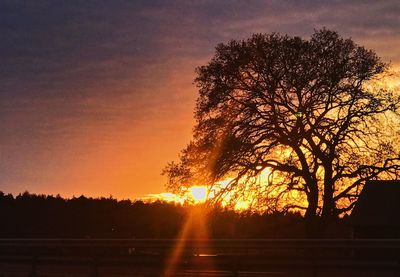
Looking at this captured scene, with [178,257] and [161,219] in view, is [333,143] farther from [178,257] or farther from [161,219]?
[161,219]

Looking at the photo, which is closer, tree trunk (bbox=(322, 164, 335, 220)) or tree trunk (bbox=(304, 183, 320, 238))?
tree trunk (bbox=(304, 183, 320, 238))

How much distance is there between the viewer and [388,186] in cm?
4300

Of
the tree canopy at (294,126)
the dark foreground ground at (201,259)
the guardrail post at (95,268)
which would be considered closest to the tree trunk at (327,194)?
the tree canopy at (294,126)

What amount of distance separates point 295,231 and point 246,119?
30.6ft

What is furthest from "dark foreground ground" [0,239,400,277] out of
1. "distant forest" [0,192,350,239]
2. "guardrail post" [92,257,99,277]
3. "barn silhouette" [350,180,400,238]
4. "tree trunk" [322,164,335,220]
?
"barn silhouette" [350,180,400,238]

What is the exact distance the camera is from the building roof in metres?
41.0

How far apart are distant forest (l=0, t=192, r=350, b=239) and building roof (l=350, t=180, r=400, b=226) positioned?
1.45 m

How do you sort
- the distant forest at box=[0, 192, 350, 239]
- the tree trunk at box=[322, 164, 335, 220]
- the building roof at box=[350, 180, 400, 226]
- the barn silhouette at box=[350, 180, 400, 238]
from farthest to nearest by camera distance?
the distant forest at box=[0, 192, 350, 239] < the building roof at box=[350, 180, 400, 226] < the barn silhouette at box=[350, 180, 400, 238] < the tree trunk at box=[322, 164, 335, 220]

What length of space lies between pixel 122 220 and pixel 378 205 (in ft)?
96.9

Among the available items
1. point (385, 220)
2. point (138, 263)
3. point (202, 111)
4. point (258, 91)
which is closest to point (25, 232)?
point (202, 111)

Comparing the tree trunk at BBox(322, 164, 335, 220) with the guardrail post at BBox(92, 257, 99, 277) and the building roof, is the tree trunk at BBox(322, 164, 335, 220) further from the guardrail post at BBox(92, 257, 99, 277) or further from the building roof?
the guardrail post at BBox(92, 257, 99, 277)

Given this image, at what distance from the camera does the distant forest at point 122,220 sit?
42281 millimetres

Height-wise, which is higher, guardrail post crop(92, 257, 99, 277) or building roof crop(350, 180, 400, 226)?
building roof crop(350, 180, 400, 226)

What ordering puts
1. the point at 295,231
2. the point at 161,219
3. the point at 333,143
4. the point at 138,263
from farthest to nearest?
1. the point at 161,219
2. the point at 295,231
3. the point at 333,143
4. the point at 138,263
